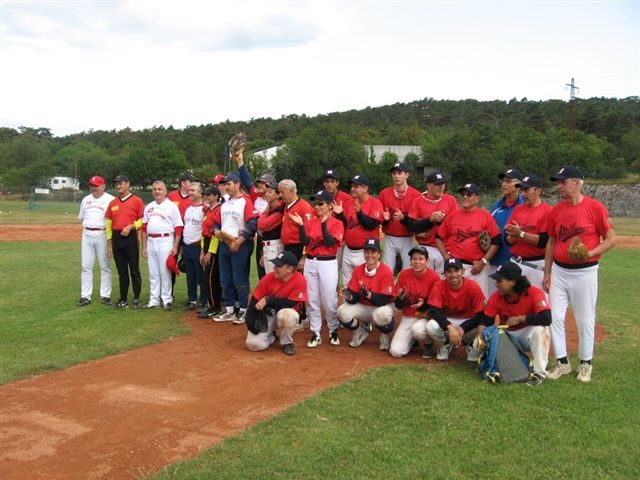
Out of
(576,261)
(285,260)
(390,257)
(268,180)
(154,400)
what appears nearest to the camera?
(154,400)

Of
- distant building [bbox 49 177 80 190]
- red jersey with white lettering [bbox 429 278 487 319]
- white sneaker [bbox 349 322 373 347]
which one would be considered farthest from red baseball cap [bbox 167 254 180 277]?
distant building [bbox 49 177 80 190]

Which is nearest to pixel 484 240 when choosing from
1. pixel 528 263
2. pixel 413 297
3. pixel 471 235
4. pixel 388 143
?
pixel 471 235

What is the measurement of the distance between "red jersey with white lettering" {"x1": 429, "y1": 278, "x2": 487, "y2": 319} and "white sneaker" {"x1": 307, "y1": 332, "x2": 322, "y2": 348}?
5.03 feet

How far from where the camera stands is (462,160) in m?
60.8

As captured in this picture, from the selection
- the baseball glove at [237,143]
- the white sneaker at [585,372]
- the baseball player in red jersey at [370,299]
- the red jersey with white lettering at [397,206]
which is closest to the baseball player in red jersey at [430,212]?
the red jersey with white lettering at [397,206]

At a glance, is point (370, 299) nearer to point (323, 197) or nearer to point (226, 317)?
point (323, 197)

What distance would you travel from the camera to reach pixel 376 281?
6809mm

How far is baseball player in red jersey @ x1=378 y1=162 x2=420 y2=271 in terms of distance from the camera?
7453 mm

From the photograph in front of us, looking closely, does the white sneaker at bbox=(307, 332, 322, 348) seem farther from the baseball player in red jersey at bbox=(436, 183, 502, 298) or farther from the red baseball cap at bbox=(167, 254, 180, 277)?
the red baseball cap at bbox=(167, 254, 180, 277)

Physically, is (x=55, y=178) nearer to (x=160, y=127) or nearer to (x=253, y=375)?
(x=160, y=127)

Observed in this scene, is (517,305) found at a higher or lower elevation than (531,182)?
lower

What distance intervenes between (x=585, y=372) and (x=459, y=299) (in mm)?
1440

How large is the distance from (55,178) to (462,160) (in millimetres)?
56243

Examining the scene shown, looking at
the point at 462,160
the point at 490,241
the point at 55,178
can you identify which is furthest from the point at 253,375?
the point at 55,178
